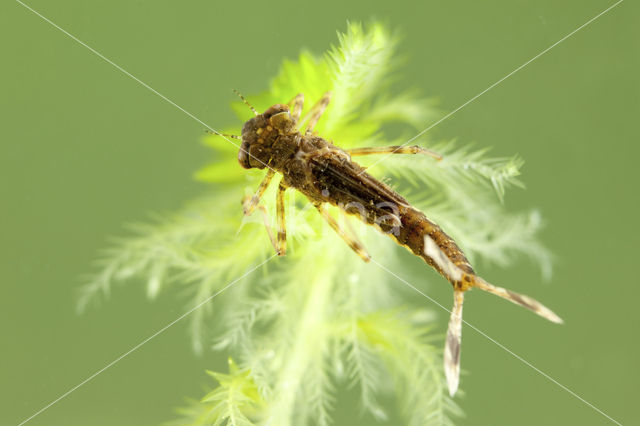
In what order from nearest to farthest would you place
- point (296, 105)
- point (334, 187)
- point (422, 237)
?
point (422, 237)
point (334, 187)
point (296, 105)

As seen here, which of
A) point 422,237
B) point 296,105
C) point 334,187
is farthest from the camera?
point 296,105

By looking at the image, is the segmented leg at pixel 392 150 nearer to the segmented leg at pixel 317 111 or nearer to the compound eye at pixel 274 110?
the segmented leg at pixel 317 111

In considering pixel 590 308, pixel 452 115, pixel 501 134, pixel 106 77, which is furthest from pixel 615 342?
pixel 106 77

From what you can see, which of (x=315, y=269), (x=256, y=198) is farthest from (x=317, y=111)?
(x=315, y=269)

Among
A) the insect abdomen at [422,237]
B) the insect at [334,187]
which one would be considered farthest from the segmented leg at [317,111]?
the insect abdomen at [422,237]

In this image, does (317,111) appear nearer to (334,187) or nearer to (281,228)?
(334,187)

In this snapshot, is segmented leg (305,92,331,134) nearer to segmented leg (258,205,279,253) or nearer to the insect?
the insect

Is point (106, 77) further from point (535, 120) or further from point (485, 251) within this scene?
point (535, 120)
